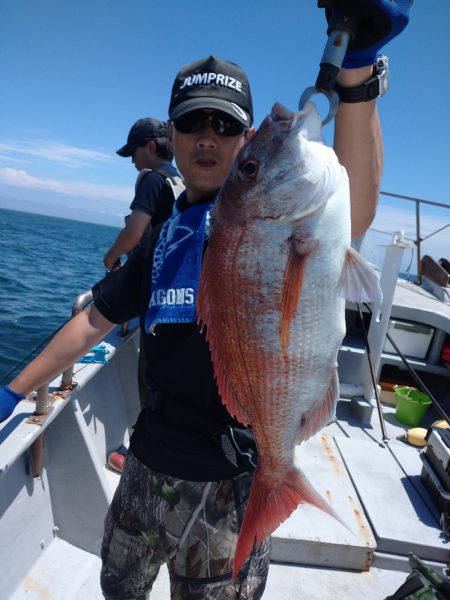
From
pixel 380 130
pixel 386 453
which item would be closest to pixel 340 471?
pixel 386 453

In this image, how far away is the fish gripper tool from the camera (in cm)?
129

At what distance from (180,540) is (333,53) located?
1.65 metres

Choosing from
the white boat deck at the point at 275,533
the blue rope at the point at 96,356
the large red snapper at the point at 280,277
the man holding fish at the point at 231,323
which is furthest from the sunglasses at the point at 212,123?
the blue rope at the point at 96,356

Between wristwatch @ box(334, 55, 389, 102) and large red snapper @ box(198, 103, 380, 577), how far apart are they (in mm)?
206

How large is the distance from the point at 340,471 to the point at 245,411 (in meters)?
2.34

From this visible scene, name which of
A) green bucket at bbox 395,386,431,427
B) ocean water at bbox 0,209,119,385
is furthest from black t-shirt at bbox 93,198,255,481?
ocean water at bbox 0,209,119,385

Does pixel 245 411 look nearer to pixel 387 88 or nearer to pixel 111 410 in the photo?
pixel 387 88

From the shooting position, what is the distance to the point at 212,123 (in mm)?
1699

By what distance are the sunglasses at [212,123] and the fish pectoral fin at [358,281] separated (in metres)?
0.68

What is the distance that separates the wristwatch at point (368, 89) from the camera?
1.45 metres

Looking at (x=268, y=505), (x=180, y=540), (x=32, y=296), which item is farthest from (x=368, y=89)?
(x=32, y=296)

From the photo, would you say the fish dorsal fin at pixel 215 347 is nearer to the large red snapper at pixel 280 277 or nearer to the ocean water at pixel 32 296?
the large red snapper at pixel 280 277

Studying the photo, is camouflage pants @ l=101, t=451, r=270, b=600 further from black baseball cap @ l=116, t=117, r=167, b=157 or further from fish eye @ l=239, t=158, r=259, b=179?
black baseball cap @ l=116, t=117, r=167, b=157

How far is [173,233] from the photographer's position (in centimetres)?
178
